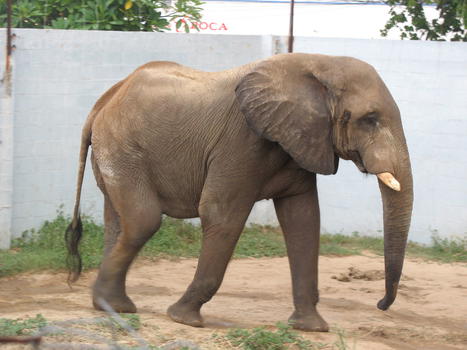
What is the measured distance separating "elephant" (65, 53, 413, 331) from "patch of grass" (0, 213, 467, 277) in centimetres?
147

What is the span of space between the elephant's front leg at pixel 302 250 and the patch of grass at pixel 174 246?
2.33m

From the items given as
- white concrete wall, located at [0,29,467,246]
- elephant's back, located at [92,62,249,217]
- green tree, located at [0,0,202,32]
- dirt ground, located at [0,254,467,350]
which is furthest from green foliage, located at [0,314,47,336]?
green tree, located at [0,0,202,32]

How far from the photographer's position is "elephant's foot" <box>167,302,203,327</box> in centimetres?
618

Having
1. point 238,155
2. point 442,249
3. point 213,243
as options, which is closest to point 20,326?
point 213,243

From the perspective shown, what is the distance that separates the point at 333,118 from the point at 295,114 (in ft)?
0.80

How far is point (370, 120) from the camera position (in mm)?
5812

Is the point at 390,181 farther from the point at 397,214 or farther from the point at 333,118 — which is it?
the point at 333,118

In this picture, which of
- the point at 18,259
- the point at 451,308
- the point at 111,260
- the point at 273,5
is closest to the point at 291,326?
the point at 111,260

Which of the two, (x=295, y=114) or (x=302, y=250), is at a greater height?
(x=295, y=114)

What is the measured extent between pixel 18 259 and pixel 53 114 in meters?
1.61

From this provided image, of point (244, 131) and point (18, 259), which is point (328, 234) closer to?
point (18, 259)

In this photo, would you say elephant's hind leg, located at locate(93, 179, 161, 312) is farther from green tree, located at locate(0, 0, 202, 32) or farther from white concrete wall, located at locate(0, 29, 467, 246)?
green tree, located at locate(0, 0, 202, 32)

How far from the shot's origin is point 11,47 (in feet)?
28.0

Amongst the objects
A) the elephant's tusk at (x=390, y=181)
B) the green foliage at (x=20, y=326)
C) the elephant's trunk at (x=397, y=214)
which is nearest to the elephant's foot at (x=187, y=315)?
the green foliage at (x=20, y=326)
